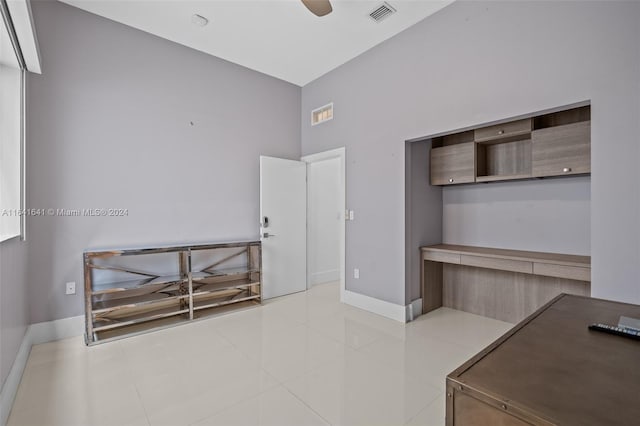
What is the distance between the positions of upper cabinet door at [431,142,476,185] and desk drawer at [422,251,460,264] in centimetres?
81

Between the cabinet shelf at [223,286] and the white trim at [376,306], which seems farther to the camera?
the cabinet shelf at [223,286]

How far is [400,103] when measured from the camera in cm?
344

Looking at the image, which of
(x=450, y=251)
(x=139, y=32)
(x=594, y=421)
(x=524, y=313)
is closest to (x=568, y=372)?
(x=594, y=421)

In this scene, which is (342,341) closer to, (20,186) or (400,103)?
(400,103)

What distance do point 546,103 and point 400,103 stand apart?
140cm

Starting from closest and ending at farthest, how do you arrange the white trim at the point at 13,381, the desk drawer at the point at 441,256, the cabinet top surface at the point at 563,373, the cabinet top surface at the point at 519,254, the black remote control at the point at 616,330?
the cabinet top surface at the point at 563,373 < the black remote control at the point at 616,330 < the white trim at the point at 13,381 < the cabinet top surface at the point at 519,254 < the desk drawer at the point at 441,256

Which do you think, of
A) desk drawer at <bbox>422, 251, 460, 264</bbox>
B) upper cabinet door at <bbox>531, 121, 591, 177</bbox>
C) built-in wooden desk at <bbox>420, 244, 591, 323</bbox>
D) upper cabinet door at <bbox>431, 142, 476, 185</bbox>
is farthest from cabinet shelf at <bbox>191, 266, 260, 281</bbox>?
upper cabinet door at <bbox>531, 121, 591, 177</bbox>

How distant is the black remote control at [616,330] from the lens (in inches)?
41.8

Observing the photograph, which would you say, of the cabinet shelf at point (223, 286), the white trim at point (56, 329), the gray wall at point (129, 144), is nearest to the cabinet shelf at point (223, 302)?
the cabinet shelf at point (223, 286)

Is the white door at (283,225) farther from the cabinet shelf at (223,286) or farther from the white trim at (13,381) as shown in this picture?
the white trim at (13,381)

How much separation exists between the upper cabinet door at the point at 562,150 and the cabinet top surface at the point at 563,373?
185 centimetres

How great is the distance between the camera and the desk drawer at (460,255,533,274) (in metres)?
2.78

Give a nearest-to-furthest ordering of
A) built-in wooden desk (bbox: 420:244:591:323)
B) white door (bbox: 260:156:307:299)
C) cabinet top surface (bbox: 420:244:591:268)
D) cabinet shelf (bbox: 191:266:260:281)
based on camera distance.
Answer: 1. cabinet top surface (bbox: 420:244:591:268)
2. built-in wooden desk (bbox: 420:244:591:323)
3. cabinet shelf (bbox: 191:266:260:281)
4. white door (bbox: 260:156:307:299)

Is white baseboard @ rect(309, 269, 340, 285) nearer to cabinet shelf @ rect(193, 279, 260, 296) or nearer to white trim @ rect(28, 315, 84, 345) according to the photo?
cabinet shelf @ rect(193, 279, 260, 296)
